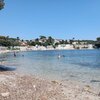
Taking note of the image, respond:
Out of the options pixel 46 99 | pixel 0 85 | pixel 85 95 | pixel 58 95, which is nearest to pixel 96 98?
pixel 85 95

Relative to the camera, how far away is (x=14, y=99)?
47.0 feet

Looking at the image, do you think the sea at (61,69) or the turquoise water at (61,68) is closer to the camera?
the sea at (61,69)

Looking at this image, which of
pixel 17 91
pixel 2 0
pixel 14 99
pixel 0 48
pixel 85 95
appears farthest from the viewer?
pixel 0 48

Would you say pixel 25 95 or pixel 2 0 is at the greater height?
pixel 2 0

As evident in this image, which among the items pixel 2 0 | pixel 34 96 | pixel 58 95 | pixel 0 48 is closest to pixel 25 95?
pixel 34 96

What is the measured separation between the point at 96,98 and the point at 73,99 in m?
1.63

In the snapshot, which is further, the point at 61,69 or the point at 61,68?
Result: the point at 61,68

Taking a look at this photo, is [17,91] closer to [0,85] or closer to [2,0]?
[0,85]

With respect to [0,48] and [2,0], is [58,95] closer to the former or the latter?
[2,0]

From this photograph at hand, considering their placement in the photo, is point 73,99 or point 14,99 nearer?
point 14,99

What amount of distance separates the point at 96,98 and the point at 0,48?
15569 centimetres

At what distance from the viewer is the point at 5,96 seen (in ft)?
48.1

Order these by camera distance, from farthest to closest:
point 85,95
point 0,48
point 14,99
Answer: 1. point 0,48
2. point 85,95
3. point 14,99

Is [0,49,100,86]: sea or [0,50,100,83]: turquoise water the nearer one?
[0,49,100,86]: sea
